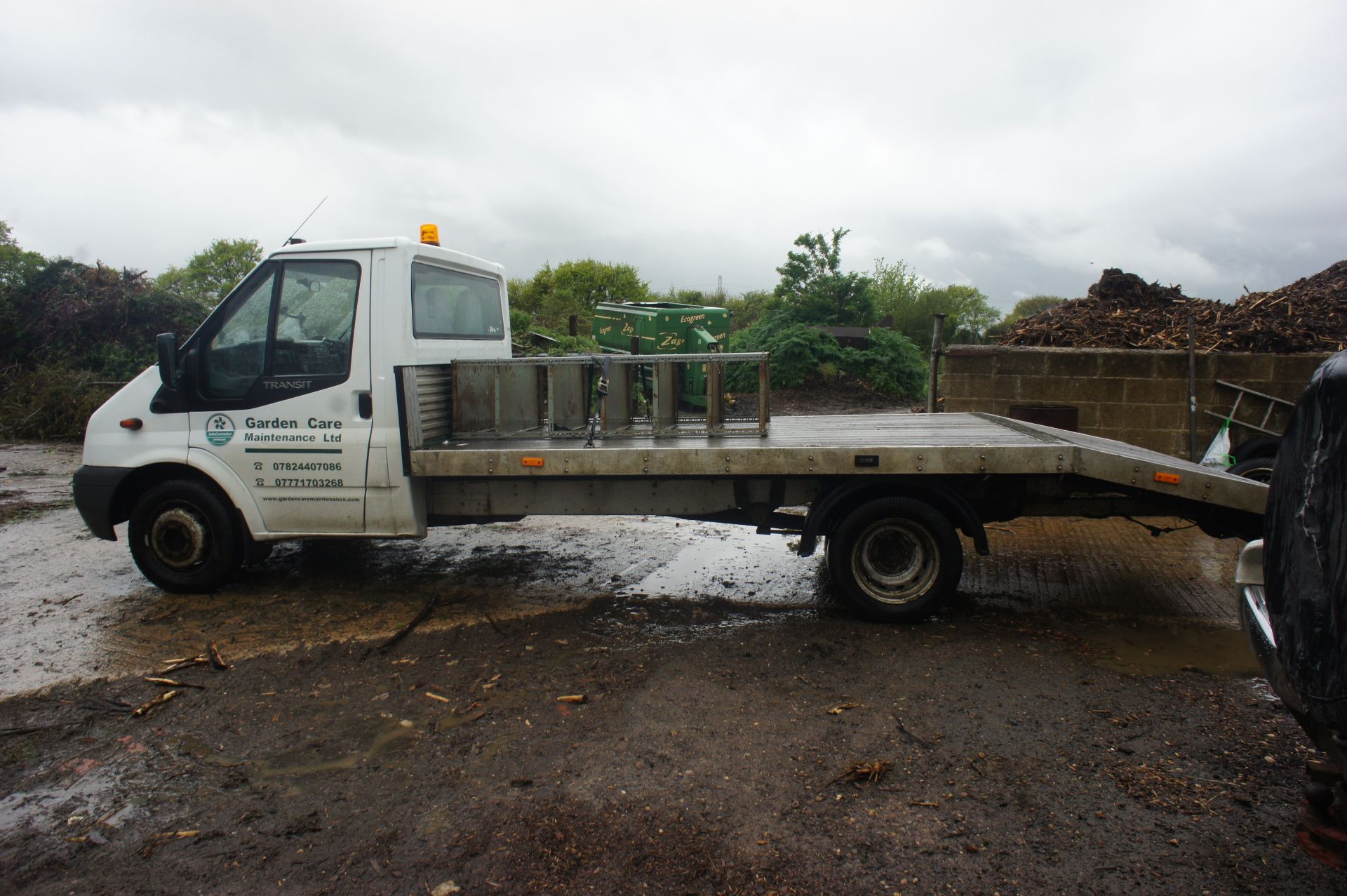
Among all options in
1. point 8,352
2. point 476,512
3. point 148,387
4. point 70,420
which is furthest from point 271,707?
point 8,352

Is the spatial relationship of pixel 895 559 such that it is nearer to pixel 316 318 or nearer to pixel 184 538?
pixel 316 318

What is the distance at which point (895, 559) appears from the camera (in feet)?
17.2

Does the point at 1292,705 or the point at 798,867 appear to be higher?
the point at 1292,705

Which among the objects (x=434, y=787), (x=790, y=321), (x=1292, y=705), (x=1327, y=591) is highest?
(x=790, y=321)

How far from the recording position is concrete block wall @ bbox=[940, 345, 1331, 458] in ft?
28.1

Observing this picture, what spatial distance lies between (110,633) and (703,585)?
12.3 feet

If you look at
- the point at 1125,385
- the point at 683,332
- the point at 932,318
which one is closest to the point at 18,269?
the point at 683,332

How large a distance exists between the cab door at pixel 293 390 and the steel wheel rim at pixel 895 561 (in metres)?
3.13

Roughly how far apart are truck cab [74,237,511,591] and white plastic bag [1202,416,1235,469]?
7142 millimetres

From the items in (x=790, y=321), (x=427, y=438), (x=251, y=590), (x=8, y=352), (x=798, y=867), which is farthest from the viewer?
(x=790, y=321)

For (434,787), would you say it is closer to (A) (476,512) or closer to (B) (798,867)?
(B) (798,867)

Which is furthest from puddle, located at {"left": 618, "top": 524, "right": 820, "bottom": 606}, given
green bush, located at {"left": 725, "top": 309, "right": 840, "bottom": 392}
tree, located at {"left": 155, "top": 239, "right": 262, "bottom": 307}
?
tree, located at {"left": 155, "top": 239, "right": 262, "bottom": 307}

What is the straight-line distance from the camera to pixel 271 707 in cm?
421

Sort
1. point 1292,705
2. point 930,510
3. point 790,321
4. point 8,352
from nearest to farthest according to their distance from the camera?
1. point 1292,705
2. point 930,510
3. point 8,352
4. point 790,321
